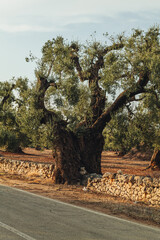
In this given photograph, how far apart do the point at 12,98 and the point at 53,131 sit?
13.5m

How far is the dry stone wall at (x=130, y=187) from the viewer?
37.6 ft

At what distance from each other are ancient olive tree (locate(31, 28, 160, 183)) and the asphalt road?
5703 mm

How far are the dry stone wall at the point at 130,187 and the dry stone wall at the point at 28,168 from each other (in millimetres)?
3644

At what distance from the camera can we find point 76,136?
16.4 m

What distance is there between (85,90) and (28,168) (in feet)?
21.9

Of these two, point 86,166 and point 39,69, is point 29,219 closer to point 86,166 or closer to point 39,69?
point 86,166

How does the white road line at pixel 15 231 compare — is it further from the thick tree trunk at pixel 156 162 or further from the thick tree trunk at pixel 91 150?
the thick tree trunk at pixel 156 162

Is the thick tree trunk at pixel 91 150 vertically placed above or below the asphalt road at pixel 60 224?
above

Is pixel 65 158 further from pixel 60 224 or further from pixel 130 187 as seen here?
pixel 60 224

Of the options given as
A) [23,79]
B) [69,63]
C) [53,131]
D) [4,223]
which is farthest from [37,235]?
[23,79]

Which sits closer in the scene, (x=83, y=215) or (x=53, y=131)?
(x=83, y=215)

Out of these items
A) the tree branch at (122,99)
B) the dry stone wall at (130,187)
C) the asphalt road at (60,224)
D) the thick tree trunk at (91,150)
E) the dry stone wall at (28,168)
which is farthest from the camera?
the dry stone wall at (28,168)

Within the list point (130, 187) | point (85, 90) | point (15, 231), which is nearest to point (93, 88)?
point (85, 90)

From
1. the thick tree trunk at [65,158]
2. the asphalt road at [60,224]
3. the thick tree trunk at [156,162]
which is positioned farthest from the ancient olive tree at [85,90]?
the thick tree trunk at [156,162]
